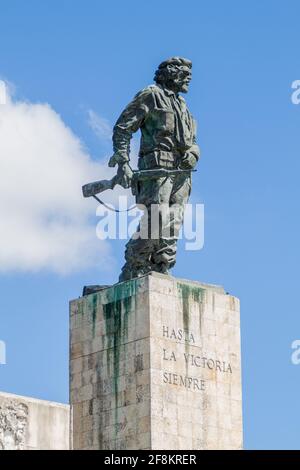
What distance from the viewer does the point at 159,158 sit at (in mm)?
38031

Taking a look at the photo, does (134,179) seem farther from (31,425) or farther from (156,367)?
(31,425)

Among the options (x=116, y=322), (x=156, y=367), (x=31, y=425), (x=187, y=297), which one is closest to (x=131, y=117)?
(x=187, y=297)

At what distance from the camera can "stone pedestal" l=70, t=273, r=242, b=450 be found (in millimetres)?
36406

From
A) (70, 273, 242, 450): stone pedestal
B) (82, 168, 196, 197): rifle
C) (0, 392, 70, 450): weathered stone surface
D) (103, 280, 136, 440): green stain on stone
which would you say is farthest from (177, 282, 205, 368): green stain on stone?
(0, 392, 70, 450): weathered stone surface

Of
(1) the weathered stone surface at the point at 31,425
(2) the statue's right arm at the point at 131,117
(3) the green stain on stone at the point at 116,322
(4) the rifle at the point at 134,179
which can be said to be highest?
(2) the statue's right arm at the point at 131,117

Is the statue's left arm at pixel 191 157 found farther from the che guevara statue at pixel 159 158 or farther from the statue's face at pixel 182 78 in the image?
the statue's face at pixel 182 78

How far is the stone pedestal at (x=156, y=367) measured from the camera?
36406 millimetres

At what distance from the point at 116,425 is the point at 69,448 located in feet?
3.40

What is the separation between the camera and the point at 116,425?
3669cm

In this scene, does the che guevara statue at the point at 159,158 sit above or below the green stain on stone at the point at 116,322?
above

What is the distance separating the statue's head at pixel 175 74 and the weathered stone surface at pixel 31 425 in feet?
20.3

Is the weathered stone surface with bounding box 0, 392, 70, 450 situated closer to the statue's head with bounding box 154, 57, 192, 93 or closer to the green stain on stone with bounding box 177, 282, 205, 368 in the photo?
the green stain on stone with bounding box 177, 282, 205, 368

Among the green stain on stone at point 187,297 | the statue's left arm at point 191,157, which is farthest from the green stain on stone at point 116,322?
the statue's left arm at point 191,157

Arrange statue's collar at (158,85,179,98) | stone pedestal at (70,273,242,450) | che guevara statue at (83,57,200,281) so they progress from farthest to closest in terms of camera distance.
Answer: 1. statue's collar at (158,85,179,98)
2. che guevara statue at (83,57,200,281)
3. stone pedestal at (70,273,242,450)
